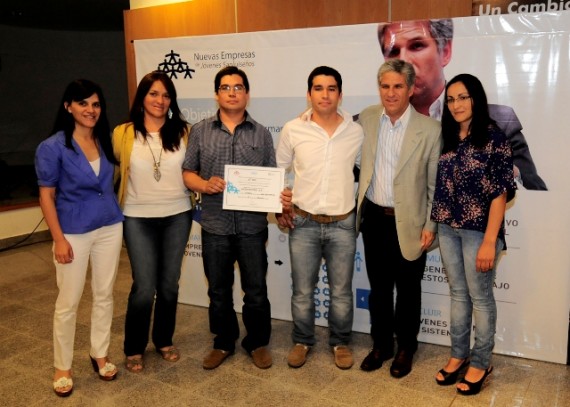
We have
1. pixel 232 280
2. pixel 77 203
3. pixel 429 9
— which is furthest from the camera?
pixel 429 9

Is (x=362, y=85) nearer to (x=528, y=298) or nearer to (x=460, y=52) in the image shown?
(x=460, y=52)

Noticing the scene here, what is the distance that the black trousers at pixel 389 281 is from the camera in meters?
2.84

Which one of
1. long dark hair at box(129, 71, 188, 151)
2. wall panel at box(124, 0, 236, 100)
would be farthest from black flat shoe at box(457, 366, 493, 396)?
wall panel at box(124, 0, 236, 100)

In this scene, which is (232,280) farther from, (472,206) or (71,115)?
(472,206)

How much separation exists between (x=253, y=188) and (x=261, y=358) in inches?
40.4

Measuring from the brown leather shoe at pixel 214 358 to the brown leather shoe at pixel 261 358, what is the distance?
0.17 metres

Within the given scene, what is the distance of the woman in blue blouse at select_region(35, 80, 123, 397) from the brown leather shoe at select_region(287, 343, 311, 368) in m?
1.11

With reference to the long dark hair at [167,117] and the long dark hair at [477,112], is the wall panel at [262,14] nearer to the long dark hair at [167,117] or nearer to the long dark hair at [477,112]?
the long dark hair at [477,112]

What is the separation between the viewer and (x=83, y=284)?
2727 mm

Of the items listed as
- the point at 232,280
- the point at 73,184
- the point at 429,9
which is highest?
the point at 429,9

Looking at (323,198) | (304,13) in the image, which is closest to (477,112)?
(323,198)

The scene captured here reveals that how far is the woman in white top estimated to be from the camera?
279 centimetres

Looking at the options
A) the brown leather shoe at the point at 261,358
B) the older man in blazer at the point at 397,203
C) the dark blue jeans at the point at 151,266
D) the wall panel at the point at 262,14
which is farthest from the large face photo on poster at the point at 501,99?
the dark blue jeans at the point at 151,266

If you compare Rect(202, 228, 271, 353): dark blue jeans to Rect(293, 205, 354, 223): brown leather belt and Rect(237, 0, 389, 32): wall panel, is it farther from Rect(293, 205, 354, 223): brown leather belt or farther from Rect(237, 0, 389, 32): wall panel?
Rect(237, 0, 389, 32): wall panel
